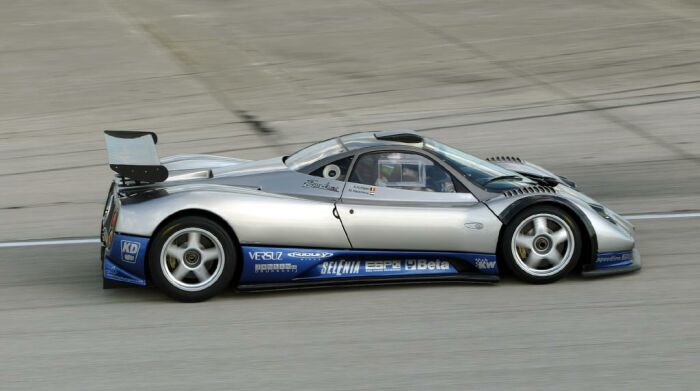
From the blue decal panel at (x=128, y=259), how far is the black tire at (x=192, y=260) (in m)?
0.07

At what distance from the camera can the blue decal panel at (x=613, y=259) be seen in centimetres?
778

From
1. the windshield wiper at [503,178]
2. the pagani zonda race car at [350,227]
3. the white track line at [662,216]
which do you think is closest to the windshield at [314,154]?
the pagani zonda race car at [350,227]

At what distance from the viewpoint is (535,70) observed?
15.9 metres

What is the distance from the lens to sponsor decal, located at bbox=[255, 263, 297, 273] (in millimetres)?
7562

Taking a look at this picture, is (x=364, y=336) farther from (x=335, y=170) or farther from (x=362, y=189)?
(x=335, y=170)

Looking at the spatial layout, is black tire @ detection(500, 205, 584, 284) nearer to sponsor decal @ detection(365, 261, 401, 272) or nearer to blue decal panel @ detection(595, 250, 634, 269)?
blue decal panel @ detection(595, 250, 634, 269)

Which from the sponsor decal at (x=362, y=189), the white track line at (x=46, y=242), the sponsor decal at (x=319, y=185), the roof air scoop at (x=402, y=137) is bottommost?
the white track line at (x=46, y=242)

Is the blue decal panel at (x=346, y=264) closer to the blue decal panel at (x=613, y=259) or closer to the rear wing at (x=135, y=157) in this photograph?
the blue decal panel at (x=613, y=259)

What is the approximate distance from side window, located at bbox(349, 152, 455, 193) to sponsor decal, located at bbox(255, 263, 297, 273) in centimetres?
87

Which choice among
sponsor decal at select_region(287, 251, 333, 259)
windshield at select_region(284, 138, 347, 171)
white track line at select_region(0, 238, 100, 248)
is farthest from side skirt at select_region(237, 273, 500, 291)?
white track line at select_region(0, 238, 100, 248)

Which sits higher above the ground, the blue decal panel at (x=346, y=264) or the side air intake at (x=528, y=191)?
the side air intake at (x=528, y=191)

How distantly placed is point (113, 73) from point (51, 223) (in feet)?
21.5

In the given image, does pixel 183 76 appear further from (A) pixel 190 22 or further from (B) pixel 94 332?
(B) pixel 94 332

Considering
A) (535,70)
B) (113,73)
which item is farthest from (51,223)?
(535,70)
